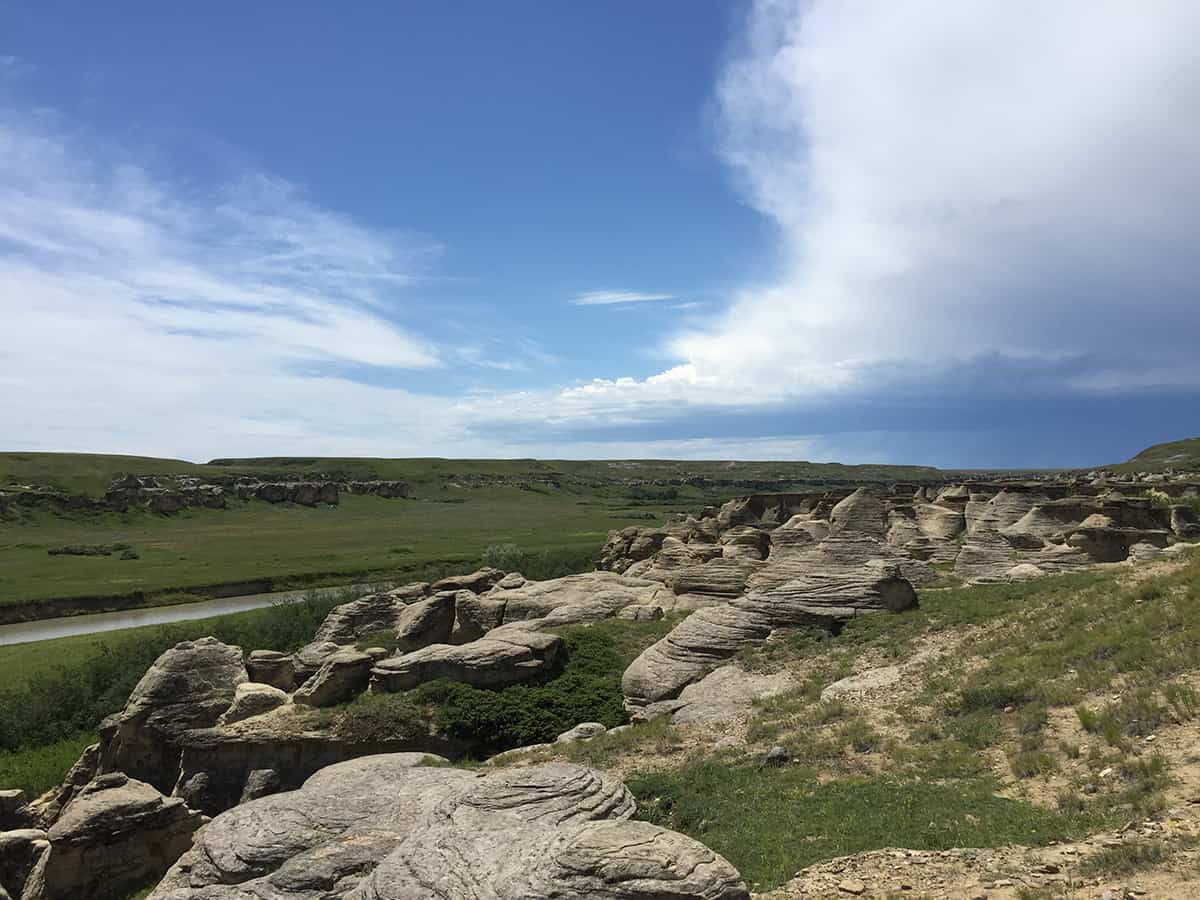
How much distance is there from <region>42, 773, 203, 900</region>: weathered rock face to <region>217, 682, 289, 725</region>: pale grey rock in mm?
5236

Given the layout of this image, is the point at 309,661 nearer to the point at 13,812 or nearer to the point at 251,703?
the point at 251,703

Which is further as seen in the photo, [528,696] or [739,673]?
[528,696]

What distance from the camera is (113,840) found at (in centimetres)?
2261

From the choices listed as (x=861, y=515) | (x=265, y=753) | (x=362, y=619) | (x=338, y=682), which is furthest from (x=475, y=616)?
(x=861, y=515)

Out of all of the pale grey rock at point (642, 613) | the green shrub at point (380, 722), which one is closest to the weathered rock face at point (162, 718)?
the green shrub at point (380, 722)

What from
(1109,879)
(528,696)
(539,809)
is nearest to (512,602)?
(528,696)

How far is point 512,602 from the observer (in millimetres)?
41156

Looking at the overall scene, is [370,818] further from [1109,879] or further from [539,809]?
[1109,879]

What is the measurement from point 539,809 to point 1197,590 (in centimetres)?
1799

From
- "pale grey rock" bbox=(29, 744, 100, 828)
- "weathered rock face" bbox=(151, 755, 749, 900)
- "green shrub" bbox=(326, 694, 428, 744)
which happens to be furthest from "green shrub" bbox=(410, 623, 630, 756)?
"pale grey rock" bbox=(29, 744, 100, 828)

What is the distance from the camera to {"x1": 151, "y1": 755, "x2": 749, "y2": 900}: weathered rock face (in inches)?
355

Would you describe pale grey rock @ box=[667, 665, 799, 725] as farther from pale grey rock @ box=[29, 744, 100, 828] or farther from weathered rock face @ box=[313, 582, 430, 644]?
weathered rock face @ box=[313, 582, 430, 644]

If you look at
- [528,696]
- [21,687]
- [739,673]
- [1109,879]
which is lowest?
[21,687]

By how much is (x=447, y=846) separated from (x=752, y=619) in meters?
19.5
